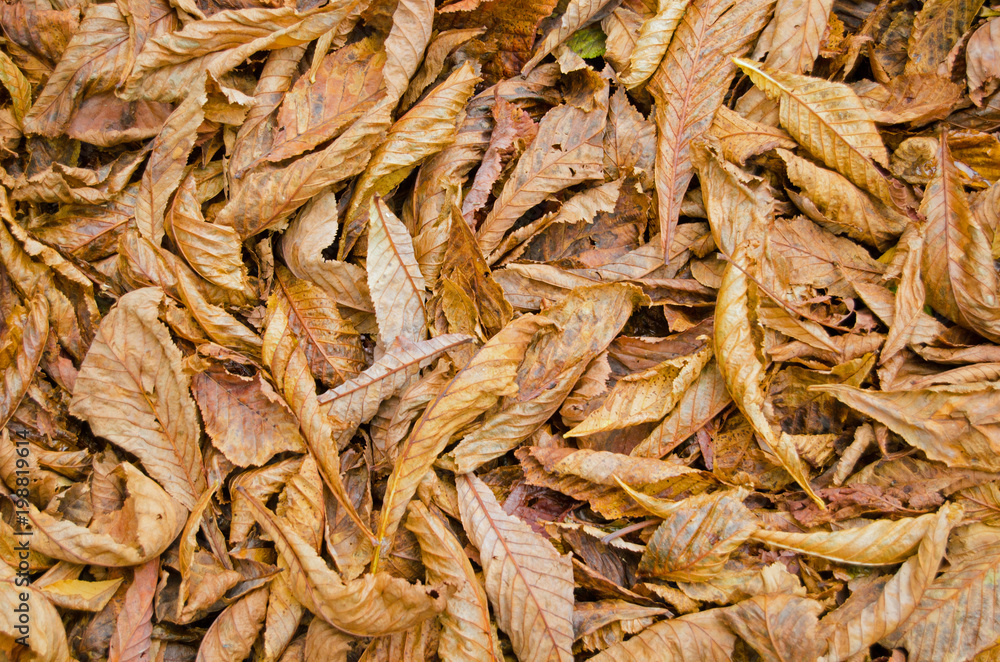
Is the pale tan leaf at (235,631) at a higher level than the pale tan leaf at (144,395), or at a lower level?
lower

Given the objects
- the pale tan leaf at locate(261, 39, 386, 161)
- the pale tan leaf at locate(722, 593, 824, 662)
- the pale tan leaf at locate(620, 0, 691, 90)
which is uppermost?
the pale tan leaf at locate(620, 0, 691, 90)

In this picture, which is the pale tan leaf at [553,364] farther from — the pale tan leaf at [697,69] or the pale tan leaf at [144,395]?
the pale tan leaf at [144,395]

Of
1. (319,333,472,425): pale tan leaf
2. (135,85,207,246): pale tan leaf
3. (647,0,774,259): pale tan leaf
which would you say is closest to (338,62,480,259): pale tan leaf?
(319,333,472,425): pale tan leaf

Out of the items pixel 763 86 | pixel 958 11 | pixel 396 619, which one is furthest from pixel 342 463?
pixel 958 11

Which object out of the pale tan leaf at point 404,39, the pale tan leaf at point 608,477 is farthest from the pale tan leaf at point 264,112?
the pale tan leaf at point 608,477

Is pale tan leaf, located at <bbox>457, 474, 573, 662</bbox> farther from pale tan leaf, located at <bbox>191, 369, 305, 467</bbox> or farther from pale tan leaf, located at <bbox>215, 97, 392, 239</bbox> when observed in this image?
pale tan leaf, located at <bbox>215, 97, 392, 239</bbox>

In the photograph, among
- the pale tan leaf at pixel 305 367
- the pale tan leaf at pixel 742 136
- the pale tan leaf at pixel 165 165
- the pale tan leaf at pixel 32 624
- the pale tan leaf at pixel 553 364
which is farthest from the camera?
the pale tan leaf at pixel 742 136

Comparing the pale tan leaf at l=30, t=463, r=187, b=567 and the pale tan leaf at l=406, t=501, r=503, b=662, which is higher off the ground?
the pale tan leaf at l=30, t=463, r=187, b=567

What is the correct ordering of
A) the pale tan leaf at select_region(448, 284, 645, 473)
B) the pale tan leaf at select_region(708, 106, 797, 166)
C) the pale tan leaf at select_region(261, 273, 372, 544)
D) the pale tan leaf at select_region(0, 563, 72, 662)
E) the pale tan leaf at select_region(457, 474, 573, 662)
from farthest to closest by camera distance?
the pale tan leaf at select_region(708, 106, 797, 166), the pale tan leaf at select_region(448, 284, 645, 473), the pale tan leaf at select_region(261, 273, 372, 544), the pale tan leaf at select_region(457, 474, 573, 662), the pale tan leaf at select_region(0, 563, 72, 662)
